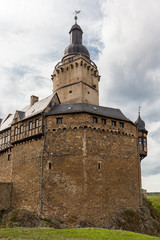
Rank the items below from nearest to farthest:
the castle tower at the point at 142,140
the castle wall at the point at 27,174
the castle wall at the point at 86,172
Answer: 1. the castle wall at the point at 86,172
2. the castle wall at the point at 27,174
3. the castle tower at the point at 142,140

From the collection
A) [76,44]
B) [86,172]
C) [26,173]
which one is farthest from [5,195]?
[76,44]

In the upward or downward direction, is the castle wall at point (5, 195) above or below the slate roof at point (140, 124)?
below

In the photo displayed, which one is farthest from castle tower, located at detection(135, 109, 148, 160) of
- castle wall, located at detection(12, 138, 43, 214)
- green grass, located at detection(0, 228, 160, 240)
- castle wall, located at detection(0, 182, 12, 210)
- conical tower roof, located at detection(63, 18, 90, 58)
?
green grass, located at detection(0, 228, 160, 240)

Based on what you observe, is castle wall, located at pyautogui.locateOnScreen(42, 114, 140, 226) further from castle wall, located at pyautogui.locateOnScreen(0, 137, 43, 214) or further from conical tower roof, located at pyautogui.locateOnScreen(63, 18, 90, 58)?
conical tower roof, located at pyautogui.locateOnScreen(63, 18, 90, 58)

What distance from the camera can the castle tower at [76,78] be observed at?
36.1 meters

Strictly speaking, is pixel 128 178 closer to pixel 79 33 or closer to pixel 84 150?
pixel 84 150

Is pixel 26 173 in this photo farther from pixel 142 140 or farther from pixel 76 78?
pixel 142 140

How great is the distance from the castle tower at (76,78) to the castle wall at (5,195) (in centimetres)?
1344

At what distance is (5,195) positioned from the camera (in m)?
30.5

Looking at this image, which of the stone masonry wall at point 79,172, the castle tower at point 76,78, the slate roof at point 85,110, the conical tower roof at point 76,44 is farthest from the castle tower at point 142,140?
the conical tower roof at point 76,44

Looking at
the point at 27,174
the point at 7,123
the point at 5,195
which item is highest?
the point at 7,123

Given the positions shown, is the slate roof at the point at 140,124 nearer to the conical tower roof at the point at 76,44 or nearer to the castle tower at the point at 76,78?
the castle tower at the point at 76,78

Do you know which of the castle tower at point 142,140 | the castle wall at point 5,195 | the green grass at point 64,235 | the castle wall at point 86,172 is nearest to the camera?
the green grass at point 64,235

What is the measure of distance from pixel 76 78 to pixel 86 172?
14.7m
